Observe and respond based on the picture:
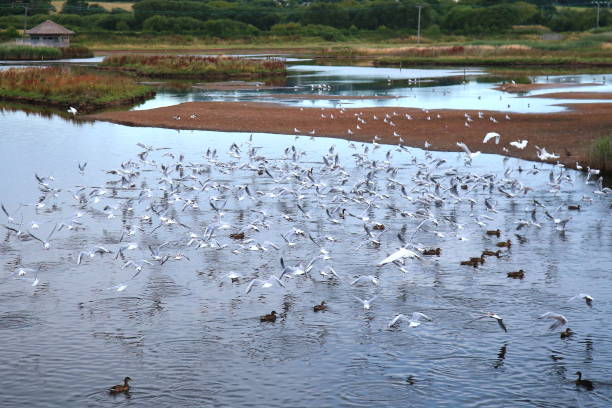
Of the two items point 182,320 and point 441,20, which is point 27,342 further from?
point 441,20

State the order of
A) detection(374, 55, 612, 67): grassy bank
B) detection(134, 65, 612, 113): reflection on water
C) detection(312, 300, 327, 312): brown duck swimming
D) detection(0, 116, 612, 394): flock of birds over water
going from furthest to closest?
1. detection(374, 55, 612, 67): grassy bank
2. detection(134, 65, 612, 113): reflection on water
3. detection(0, 116, 612, 394): flock of birds over water
4. detection(312, 300, 327, 312): brown duck swimming

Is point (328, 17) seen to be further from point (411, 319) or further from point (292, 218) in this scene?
point (411, 319)

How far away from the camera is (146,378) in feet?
43.1

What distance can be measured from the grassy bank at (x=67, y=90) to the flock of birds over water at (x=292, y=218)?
23390mm

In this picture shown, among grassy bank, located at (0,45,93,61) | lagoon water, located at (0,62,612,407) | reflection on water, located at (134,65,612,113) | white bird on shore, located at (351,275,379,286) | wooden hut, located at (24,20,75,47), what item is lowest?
lagoon water, located at (0,62,612,407)

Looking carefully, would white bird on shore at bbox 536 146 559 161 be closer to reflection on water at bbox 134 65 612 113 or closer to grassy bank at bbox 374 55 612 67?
reflection on water at bbox 134 65 612 113

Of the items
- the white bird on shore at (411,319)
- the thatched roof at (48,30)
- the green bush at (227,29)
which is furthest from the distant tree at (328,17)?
the white bird on shore at (411,319)

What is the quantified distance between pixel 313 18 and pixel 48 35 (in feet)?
184

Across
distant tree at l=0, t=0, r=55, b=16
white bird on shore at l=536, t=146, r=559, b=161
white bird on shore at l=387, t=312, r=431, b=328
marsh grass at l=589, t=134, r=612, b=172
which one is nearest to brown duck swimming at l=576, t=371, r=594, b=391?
white bird on shore at l=387, t=312, r=431, b=328

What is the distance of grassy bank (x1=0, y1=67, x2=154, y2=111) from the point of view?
5200cm

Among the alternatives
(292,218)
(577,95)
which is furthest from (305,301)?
(577,95)

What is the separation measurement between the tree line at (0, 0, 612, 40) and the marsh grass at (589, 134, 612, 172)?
10870cm

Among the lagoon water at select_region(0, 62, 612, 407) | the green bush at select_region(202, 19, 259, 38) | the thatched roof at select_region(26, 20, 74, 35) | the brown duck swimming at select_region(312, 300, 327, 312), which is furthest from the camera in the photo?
the green bush at select_region(202, 19, 259, 38)

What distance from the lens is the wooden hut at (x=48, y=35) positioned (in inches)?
4289
